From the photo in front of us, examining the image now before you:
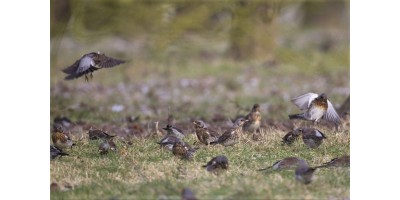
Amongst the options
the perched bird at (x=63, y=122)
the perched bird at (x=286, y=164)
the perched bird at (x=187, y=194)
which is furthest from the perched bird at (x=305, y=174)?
the perched bird at (x=63, y=122)

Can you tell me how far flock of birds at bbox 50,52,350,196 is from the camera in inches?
261

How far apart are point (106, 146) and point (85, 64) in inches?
38.8

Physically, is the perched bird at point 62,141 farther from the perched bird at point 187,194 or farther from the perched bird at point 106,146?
the perched bird at point 187,194

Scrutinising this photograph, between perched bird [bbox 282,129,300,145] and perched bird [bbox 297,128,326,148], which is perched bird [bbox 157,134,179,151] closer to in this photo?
perched bird [bbox 282,129,300,145]

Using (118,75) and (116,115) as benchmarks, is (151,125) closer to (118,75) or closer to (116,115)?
(116,115)

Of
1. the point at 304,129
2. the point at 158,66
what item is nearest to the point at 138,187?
the point at 304,129

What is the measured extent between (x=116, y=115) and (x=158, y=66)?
5.92 meters

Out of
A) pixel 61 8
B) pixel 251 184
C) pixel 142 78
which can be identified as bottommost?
pixel 251 184

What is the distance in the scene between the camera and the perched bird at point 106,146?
7.29 meters

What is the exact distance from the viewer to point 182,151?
701 cm

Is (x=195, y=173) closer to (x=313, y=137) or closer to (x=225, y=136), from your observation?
(x=225, y=136)

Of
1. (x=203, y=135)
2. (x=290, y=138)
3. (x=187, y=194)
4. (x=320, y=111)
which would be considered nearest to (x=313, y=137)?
(x=290, y=138)

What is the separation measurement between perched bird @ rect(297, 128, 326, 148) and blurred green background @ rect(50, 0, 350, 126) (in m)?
2.66

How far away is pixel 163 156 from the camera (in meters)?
7.12
